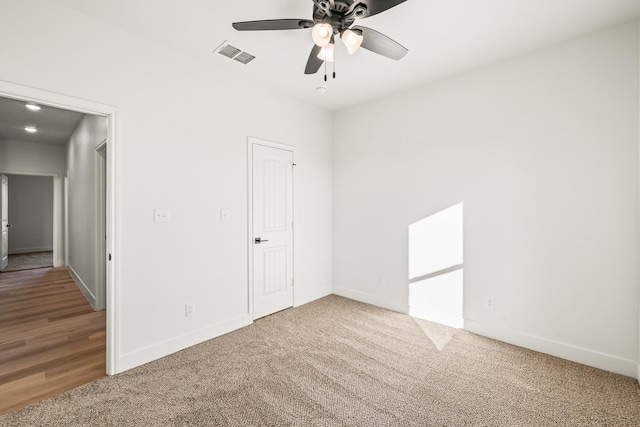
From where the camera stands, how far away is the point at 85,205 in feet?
14.3

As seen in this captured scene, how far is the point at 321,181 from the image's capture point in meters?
4.32

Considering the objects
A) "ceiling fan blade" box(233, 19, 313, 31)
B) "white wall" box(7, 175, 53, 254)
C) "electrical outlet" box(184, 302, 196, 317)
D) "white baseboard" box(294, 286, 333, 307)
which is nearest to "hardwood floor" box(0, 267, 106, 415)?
"electrical outlet" box(184, 302, 196, 317)

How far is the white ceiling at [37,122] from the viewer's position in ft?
13.3

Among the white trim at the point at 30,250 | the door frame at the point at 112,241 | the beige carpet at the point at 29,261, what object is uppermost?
the door frame at the point at 112,241

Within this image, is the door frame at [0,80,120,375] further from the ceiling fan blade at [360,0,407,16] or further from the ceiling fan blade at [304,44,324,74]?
the ceiling fan blade at [360,0,407,16]

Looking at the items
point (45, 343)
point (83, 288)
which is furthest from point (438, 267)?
point (83, 288)

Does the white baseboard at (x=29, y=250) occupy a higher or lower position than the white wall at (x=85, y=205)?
lower

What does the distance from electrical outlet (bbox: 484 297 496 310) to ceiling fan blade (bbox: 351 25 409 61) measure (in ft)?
8.30

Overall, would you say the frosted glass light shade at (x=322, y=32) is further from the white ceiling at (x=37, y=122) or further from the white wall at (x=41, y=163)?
the white wall at (x=41, y=163)

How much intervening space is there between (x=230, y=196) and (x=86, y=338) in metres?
2.06

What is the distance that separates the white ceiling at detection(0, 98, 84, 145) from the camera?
4.06 metres

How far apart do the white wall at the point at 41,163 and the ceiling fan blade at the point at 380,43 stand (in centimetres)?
744

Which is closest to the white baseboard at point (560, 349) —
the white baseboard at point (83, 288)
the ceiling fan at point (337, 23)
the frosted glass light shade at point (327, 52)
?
the ceiling fan at point (337, 23)

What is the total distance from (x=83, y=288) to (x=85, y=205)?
4.33 feet
